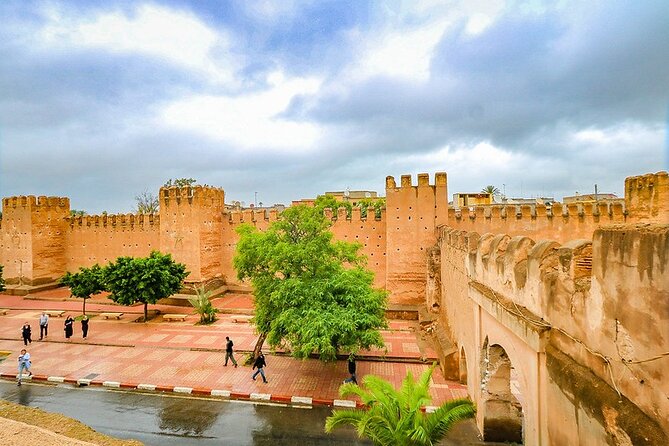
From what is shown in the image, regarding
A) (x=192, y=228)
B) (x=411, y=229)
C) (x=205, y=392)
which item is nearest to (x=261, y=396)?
(x=205, y=392)

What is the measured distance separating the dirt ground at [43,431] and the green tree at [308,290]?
14.5 feet

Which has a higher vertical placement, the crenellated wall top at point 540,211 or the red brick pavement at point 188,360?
the crenellated wall top at point 540,211

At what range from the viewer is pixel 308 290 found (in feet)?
35.4

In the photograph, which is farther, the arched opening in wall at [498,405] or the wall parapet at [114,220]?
the wall parapet at [114,220]

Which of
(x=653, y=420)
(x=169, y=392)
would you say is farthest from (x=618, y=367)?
(x=169, y=392)

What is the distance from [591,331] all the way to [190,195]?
21289 millimetres

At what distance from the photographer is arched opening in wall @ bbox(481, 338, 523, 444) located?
761 cm

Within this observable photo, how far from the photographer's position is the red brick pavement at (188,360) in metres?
11.0

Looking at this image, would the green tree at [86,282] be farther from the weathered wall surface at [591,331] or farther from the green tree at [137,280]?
the weathered wall surface at [591,331]

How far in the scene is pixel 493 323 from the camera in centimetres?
690

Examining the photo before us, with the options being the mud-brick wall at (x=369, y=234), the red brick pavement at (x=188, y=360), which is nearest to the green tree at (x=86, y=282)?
the red brick pavement at (x=188, y=360)

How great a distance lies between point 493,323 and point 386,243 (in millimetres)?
12691

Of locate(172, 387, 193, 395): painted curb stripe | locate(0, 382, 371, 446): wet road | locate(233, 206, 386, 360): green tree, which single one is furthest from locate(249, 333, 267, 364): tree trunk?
locate(172, 387, 193, 395): painted curb stripe

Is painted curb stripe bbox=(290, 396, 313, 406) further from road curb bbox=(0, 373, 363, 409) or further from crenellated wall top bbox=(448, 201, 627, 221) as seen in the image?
crenellated wall top bbox=(448, 201, 627, 221)
